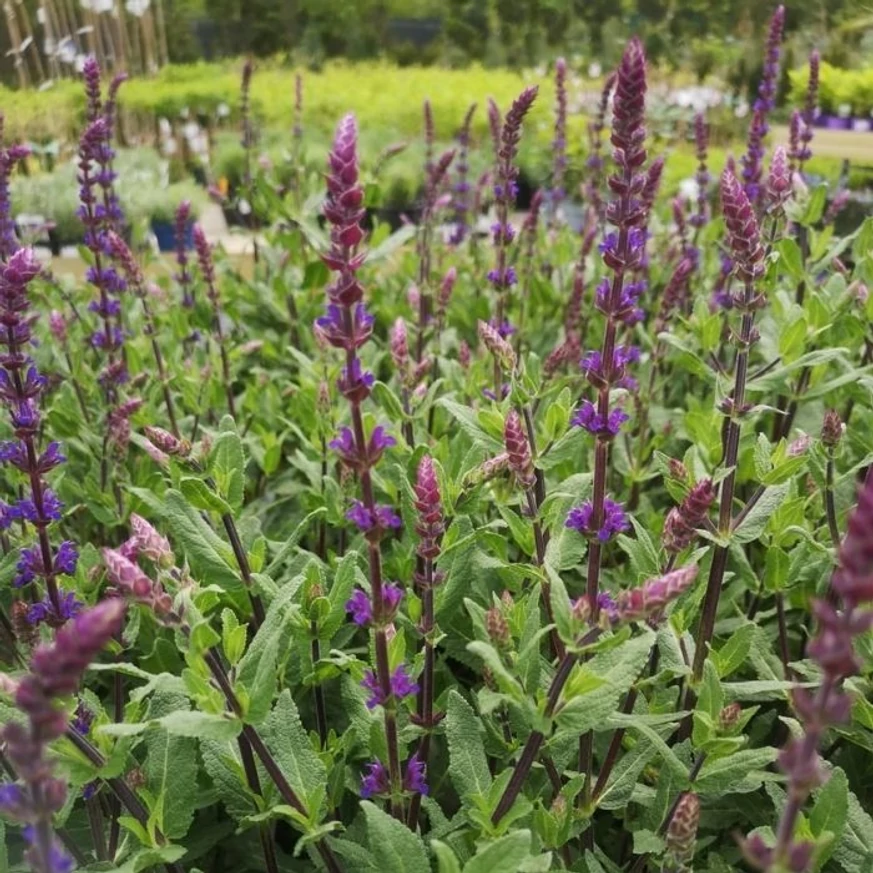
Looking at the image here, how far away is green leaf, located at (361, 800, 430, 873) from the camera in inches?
47.8

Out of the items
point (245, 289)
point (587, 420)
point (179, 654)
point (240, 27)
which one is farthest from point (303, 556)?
point (240, 27)

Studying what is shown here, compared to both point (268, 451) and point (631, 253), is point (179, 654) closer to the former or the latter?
point (268, 451)

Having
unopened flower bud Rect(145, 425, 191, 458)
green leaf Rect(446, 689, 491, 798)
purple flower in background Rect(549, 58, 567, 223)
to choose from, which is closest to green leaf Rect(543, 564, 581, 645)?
green leaf Rect(446, 689, 491, 798)

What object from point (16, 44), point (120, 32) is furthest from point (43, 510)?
point (120, 32)

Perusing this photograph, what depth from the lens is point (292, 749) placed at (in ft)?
4.58

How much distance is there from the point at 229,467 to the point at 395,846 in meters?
0.75

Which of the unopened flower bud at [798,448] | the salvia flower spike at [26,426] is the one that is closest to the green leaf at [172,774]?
the salvia flower spike at [26,426]

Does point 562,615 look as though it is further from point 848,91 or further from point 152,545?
point 848,91

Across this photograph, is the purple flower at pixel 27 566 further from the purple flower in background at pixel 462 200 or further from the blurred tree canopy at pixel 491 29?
the blurred tree canopy at pixel 491 29

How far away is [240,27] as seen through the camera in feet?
58.1

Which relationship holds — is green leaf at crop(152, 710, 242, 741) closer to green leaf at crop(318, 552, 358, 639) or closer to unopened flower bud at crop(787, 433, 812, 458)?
green leaf at crop(318, 552, 358, 639)

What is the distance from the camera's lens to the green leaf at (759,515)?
1548 mm

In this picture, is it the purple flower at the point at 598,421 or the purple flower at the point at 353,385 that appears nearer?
the purple flower at the point at 353,385

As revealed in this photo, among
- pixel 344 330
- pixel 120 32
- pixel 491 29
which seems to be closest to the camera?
pixel 344 330
